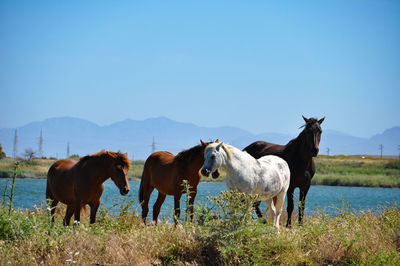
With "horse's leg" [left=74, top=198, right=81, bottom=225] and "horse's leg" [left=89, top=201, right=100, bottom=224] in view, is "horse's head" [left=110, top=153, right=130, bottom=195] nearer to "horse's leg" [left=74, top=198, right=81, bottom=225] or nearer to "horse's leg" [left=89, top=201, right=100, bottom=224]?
"horse's leg" [left=89, top=201, right=100, bottom=224]

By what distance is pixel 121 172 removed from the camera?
8.68m

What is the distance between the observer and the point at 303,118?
980 cm

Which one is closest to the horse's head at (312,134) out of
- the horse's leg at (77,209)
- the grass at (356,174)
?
the horse's leg at (77,209)

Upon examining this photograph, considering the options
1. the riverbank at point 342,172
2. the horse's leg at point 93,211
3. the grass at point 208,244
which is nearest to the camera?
the grass at point 208,244

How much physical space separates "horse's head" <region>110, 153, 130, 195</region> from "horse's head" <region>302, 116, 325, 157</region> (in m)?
3.78

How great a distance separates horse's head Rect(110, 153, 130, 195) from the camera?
860 cm

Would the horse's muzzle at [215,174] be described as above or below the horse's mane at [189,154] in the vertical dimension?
below

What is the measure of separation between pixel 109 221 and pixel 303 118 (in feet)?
15.0

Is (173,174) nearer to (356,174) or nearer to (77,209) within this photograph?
(77,209)

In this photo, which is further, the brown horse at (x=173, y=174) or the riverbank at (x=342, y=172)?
the riverbank at (x=342, y=172)

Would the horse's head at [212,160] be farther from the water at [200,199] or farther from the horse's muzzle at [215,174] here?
the water at [200,199]

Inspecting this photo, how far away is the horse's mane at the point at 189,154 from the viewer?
923cm

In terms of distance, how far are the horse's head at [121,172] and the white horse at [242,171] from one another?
196cm

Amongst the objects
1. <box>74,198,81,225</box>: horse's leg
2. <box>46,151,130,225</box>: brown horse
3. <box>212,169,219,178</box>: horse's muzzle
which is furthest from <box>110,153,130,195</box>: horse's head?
<box>212,169,219,178</box>: horse's muzzle
